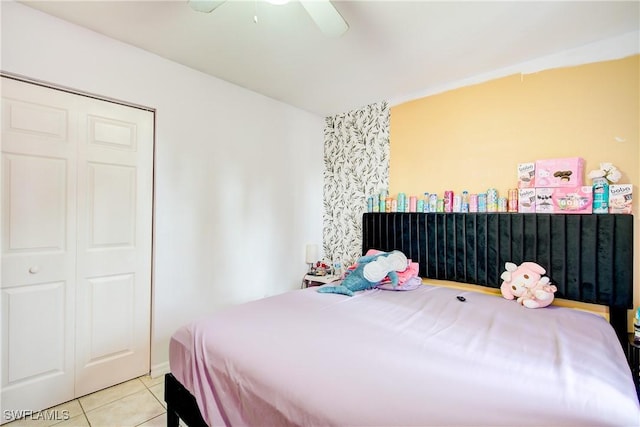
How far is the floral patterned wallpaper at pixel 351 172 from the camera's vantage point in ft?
10.7

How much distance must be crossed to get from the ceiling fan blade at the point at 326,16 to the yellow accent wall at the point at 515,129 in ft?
5.16

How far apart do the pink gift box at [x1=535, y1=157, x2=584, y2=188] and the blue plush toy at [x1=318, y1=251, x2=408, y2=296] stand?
4.03ft

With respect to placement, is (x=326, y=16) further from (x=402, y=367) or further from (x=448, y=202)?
(x=448, y=202)

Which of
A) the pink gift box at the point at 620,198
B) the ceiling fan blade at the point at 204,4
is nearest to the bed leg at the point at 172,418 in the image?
the ceiling fan blade at the point at 204,4

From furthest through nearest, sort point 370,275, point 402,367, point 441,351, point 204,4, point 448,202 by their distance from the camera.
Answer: point 448,202, point 370,275, point 204,4, point 441,351, point 402,367

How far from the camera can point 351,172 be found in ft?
11.5

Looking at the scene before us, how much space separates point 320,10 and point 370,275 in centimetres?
183

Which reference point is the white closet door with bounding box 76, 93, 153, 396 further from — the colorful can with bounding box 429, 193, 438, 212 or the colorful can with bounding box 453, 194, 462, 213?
the colorful can with bounding box 453, 194, 462, 213

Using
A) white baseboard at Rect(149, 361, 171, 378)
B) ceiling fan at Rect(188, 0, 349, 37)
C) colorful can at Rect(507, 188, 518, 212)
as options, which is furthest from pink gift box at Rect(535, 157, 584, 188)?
white baseboard at Rect(149, 361, 171, 378)

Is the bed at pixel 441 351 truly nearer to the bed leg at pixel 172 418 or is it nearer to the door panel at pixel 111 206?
the bed leg at pixel 172 418

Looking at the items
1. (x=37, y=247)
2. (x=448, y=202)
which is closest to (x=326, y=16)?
(x=448, y=202)

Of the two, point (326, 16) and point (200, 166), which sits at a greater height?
point (326, 16)

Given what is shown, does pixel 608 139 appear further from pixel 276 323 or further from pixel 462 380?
pixel 276 323

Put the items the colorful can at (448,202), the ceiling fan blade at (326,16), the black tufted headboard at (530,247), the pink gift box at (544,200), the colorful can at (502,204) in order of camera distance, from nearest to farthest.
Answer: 1. the ceiling fan blade at (326,16)
2. the black tufted headboard at (530,247)
3. the pink gift box at (544,200)
4. the colorful can at (502,204)
5. the colorful can at (448,202)
